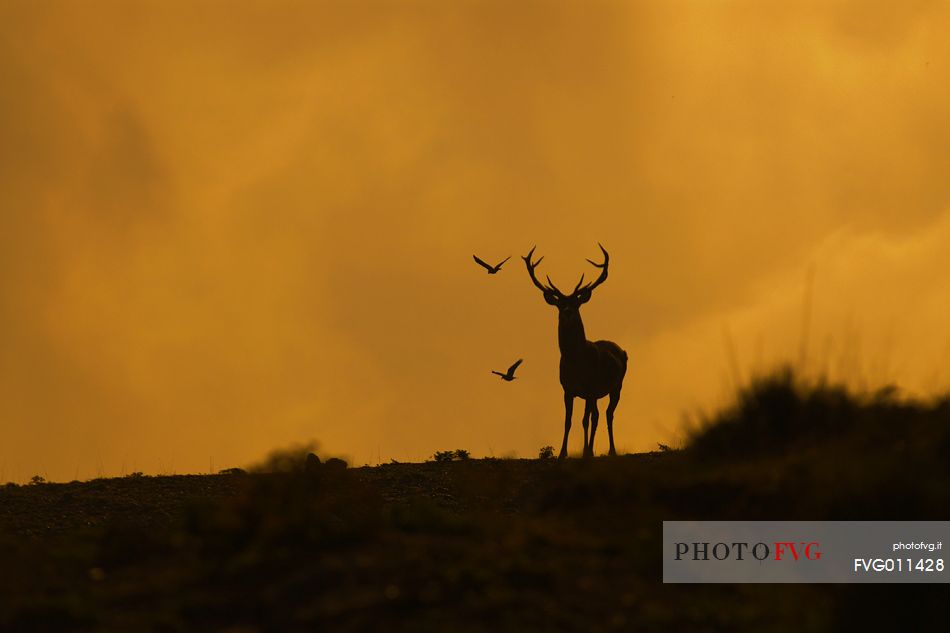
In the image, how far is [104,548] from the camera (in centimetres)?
969

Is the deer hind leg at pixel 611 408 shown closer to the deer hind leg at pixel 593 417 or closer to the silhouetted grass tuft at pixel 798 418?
the deer hind leg at pixel 593 417

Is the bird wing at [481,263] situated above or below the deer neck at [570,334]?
above

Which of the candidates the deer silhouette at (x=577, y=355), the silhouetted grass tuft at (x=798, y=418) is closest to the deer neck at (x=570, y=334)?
the deer silhouette at (x=577, y=355)

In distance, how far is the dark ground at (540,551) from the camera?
837 cm

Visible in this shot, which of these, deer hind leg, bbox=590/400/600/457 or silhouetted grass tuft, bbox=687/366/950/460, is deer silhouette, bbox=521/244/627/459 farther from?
silhouetted grass tuft, bbox=687/366/950/460

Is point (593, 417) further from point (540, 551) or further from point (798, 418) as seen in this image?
point (540, 551)

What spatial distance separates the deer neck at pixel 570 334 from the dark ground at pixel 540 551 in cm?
854

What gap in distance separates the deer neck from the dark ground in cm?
854

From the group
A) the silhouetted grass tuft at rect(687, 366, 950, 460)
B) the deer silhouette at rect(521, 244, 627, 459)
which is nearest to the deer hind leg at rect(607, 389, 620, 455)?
the deer silhouette at rect(521, 244, 627, 459)

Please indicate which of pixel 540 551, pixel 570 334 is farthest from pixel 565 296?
pixel 540 551

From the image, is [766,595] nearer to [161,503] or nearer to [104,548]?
[104,548]

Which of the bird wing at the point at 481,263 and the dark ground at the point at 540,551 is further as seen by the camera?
the bird wing at the point at 481,263

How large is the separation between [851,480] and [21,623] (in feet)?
20.1

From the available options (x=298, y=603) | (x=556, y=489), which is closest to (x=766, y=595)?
(x=556, y=489)
